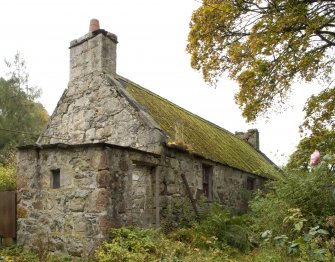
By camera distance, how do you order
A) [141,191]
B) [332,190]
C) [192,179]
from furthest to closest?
[192,179]
[141,191]
[332,190]

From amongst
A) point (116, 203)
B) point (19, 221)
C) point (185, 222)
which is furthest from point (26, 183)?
point (185, 222)

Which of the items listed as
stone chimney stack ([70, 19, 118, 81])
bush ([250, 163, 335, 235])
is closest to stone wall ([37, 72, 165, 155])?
stone chimney stack ([70, 19, 118, 81])

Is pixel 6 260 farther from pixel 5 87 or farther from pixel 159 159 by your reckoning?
pixel 5 87

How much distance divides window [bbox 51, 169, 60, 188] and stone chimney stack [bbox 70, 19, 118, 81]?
3.97 m

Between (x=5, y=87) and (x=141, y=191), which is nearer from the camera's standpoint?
(x=141, y=191)

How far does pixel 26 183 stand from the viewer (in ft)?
29.8

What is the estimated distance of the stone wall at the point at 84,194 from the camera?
7980mm

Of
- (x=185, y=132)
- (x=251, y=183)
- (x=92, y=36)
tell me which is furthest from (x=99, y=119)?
(x=251, y=183)

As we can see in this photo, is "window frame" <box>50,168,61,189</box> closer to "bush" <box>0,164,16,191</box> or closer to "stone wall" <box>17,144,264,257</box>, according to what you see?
"stone wall" <box>17,144,264,257</box>

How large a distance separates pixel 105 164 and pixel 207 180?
18.3 ft

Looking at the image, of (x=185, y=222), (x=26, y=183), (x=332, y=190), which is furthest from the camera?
(x=185, y=222)

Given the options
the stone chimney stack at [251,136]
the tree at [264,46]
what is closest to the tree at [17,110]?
the stone chimney stack at [251,136]

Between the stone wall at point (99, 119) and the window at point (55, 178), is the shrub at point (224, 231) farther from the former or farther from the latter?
the window at point (55, 178)

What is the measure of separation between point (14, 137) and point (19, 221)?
68.8 ft
